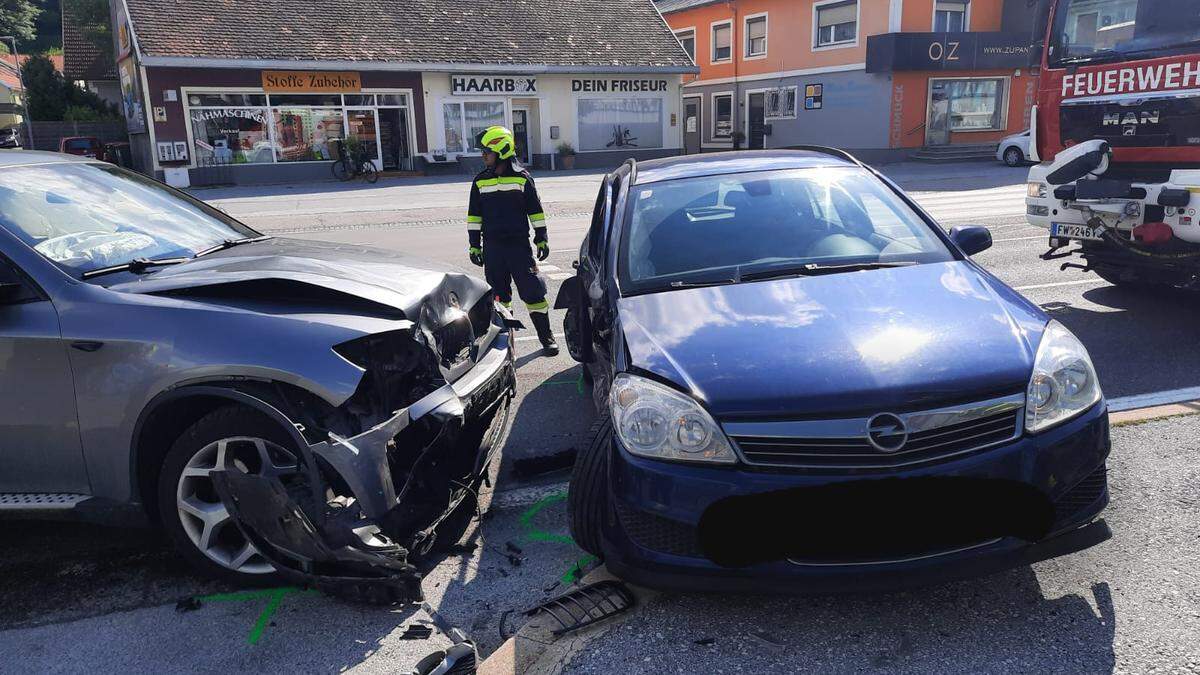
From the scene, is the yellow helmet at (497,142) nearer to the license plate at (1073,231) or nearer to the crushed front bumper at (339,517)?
the crushed front bumper at (339,517)

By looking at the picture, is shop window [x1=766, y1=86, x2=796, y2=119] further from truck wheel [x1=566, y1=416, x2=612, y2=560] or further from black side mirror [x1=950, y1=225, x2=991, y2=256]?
truck wheel [x1=566, y1=416, x2=612, y2=560]

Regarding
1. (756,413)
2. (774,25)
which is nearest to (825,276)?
(756,413)

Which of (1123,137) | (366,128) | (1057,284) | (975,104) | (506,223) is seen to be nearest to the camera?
(506,223)

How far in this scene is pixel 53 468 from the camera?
3332mm

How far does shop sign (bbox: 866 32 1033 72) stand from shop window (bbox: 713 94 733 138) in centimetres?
840

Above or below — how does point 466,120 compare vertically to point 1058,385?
above

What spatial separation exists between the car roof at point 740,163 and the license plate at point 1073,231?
3.37 meters

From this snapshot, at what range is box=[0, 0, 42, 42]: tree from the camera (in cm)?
6350

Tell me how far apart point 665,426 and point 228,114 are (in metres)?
26.8

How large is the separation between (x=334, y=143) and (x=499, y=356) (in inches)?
996

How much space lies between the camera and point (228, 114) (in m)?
25.9

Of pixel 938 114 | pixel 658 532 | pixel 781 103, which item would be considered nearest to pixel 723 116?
pixel 781 103

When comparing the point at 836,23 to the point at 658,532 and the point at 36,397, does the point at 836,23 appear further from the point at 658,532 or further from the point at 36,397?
the point at 36,397

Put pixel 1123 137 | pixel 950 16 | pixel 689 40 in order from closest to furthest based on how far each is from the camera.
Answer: pixel 1123 137 → pixel 950 16 → pixel 689 40
